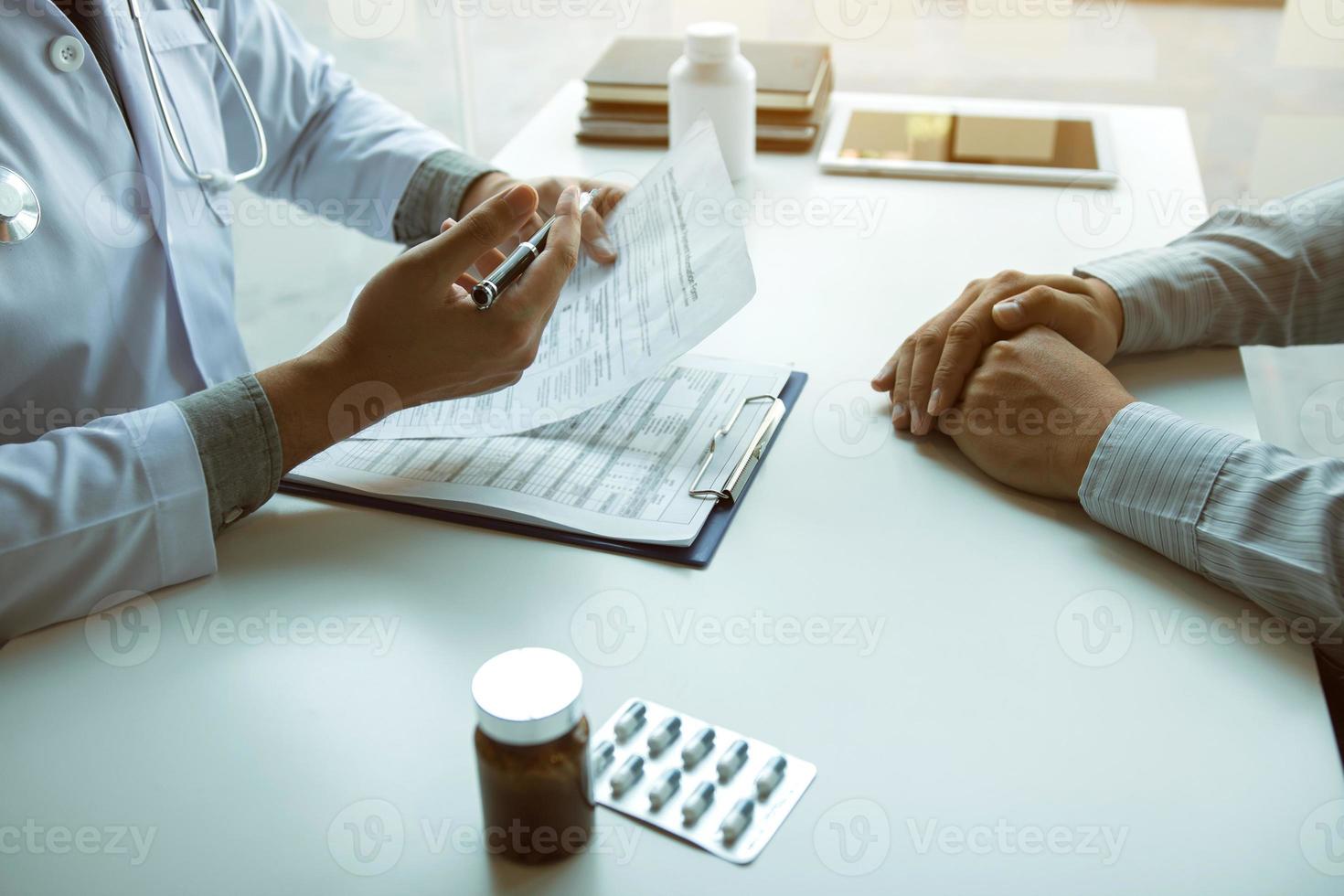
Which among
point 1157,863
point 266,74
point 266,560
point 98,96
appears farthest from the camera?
point 266,74

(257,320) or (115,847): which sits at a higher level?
(115,847)

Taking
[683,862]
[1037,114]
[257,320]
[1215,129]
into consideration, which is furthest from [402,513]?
[1215,129]

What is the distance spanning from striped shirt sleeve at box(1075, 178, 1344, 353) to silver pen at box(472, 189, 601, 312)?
546 mm

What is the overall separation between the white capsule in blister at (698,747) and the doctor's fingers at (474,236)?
15.8 inches

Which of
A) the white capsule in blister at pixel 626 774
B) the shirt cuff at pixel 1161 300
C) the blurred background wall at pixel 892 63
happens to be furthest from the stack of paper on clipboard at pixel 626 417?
the blurred background wall at pixel 892 63

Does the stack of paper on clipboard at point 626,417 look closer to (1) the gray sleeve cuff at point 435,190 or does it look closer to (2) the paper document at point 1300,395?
(1) the gray sleeve cuff at point 435,190

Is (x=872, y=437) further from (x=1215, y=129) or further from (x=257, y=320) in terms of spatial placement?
(x=1215, y=129)

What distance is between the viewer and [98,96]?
961mm

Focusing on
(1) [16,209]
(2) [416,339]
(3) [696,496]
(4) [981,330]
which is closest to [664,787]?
(3) [696,496]

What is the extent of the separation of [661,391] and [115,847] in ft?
1.88

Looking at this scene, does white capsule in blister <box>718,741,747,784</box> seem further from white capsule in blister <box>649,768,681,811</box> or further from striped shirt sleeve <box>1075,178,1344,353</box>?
striped shirt sleeve <box>1075,178,1344,353</box>

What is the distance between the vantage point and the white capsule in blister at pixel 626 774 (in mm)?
631

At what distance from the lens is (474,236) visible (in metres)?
0.83

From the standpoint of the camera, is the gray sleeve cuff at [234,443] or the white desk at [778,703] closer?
the white desk at [778,703]
